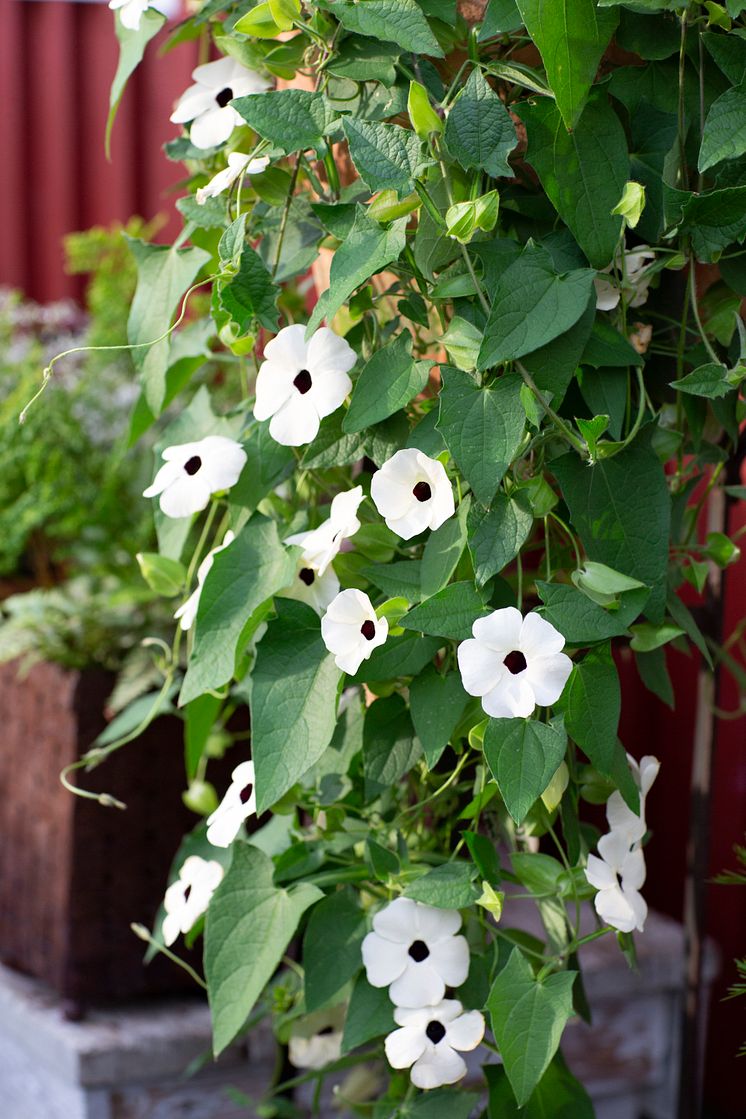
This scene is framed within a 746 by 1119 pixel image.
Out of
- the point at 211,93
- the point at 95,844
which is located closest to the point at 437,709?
the point at 211,93

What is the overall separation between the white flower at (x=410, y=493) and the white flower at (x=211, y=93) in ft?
0.76

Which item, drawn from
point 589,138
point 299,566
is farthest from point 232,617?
point 589,138

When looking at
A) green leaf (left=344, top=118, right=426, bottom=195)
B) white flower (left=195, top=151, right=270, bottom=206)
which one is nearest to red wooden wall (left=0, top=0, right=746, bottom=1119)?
white flower (left=195, top=151, right=270, bottom=206)

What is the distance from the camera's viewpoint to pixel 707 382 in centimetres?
55

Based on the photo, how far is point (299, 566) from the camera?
622 mm

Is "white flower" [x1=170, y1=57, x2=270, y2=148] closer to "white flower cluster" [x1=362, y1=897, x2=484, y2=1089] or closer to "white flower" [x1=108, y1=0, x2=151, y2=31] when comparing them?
"white flower" [x1=108, y1=0, x2=151, y2=31]

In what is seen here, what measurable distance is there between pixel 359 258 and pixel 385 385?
0.21 ft

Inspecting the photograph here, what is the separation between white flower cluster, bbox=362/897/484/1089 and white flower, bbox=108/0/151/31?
48 cm

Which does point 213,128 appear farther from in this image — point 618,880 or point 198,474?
point 618,880

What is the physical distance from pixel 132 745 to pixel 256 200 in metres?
0.53

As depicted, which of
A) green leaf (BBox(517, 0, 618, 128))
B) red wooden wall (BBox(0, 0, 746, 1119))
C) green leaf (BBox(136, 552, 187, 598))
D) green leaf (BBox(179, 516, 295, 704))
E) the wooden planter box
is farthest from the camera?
red wooden wall (BBox(0, 0, 746, 1119))

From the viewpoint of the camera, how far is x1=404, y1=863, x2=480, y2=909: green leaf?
58 centimetres

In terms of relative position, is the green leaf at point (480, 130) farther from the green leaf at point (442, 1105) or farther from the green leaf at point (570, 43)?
the green leaf at point (442, 1105)

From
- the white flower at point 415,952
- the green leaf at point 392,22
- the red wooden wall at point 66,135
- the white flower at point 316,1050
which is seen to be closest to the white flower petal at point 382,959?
the white flower at point 415,952
